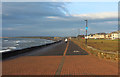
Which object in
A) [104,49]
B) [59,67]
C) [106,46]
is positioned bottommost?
[106,46]

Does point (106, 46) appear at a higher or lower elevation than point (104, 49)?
lower

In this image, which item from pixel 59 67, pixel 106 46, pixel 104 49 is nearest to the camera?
pixel 59 67

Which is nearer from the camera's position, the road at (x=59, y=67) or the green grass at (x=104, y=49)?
the road at (x=59, y=67)

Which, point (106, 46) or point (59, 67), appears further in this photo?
point (106, 46)

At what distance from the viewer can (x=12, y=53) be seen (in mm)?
17844

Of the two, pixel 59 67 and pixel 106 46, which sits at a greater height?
pixel 59 67

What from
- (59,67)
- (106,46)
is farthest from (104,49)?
(59,67)

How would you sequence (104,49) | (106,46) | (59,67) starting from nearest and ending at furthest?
(59,67) → (104,49) → (106,46)

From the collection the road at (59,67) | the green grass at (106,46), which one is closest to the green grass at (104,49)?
the green grass at (106,46)

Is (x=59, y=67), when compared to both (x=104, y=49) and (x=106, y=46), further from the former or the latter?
(x=106, y=46)

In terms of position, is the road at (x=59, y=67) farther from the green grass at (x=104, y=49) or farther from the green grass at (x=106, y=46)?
the green grass at (x=106, y=46)

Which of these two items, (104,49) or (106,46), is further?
(106,46)

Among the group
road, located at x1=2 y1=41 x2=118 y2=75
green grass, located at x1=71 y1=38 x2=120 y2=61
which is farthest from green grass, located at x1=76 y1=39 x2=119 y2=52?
road, located at x1=2 y1=41 x2=118 y2=75

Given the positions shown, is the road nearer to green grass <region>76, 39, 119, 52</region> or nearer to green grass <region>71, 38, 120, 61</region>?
green grass <region>71, 38, 120, 61</region>
